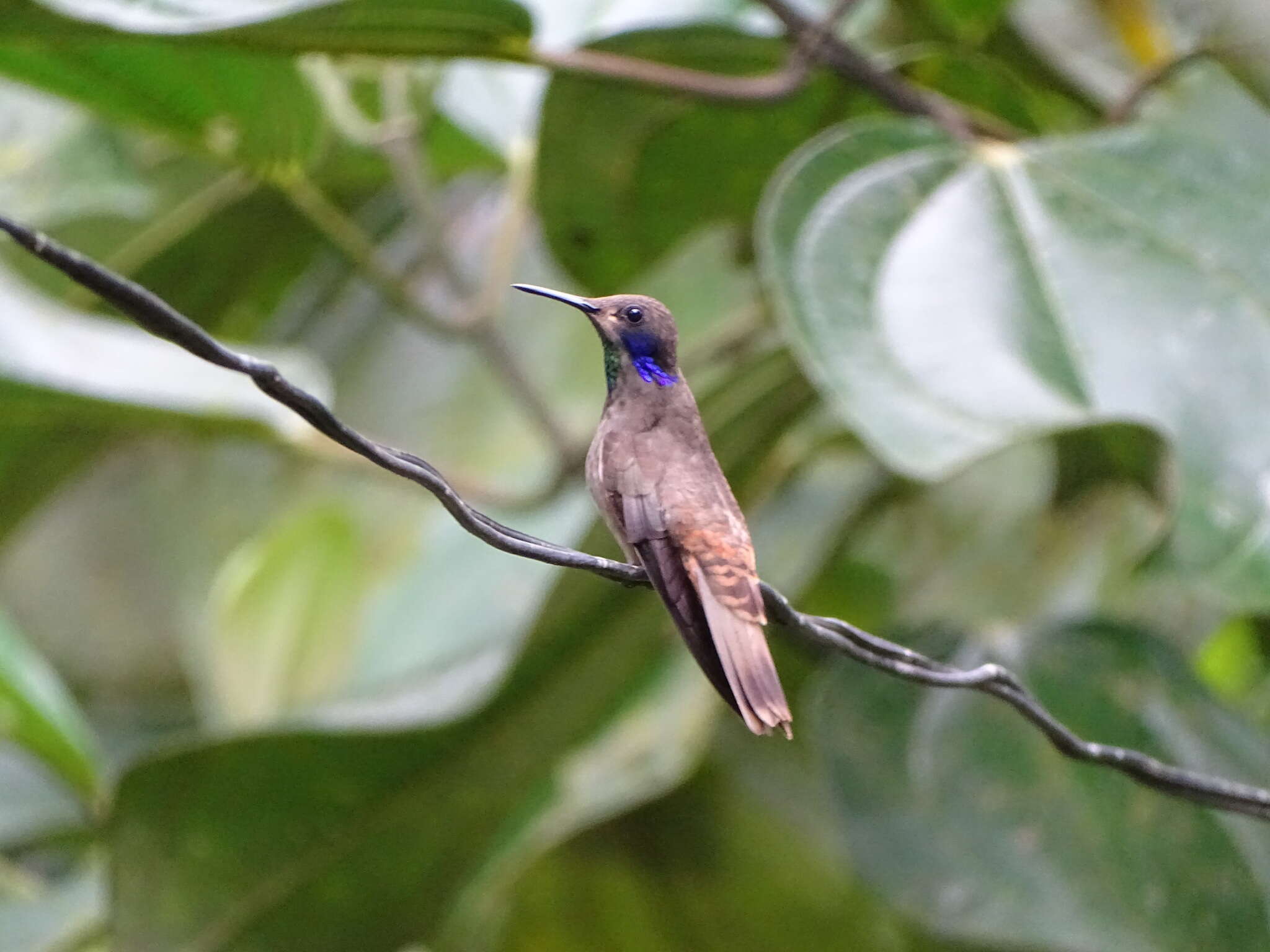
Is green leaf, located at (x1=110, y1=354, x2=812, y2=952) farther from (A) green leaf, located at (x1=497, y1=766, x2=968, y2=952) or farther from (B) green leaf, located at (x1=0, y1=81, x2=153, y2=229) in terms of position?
(B) green leaf, located at (x1=0, y1=81, x2=153, y2=229)

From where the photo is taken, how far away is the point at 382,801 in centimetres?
133

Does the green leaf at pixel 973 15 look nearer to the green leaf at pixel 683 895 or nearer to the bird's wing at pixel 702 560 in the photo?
the green leaf at pixel 683 895

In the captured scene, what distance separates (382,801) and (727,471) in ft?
1.51

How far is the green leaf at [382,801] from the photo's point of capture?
1256 mm

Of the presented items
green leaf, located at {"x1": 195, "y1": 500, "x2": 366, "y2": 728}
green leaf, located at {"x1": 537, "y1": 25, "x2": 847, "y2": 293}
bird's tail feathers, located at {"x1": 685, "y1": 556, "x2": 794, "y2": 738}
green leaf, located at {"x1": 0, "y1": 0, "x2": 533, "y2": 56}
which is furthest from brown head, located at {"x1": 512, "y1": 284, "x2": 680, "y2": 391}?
green leaf, located at {"x1": 195, "y1": 500, "x2": 366, "y2": 728}

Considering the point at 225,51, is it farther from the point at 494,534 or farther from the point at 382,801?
the point at 494,534

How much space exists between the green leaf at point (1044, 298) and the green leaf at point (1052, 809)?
333 millimetres

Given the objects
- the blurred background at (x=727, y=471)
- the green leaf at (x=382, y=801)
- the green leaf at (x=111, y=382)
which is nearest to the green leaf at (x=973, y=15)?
the blurred background at (x=727, y=471)

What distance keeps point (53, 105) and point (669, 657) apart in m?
1.19

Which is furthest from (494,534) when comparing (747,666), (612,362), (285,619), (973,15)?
(285,619)

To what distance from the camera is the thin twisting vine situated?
0.39m

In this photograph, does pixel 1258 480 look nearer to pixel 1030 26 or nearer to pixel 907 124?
pixel 907 124

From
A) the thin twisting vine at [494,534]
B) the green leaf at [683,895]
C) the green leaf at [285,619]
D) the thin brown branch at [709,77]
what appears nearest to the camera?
the thin twisting vine at [494,534]

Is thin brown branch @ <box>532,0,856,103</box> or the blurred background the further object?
thin brown branch @ <box>532,0,856,103</box>
